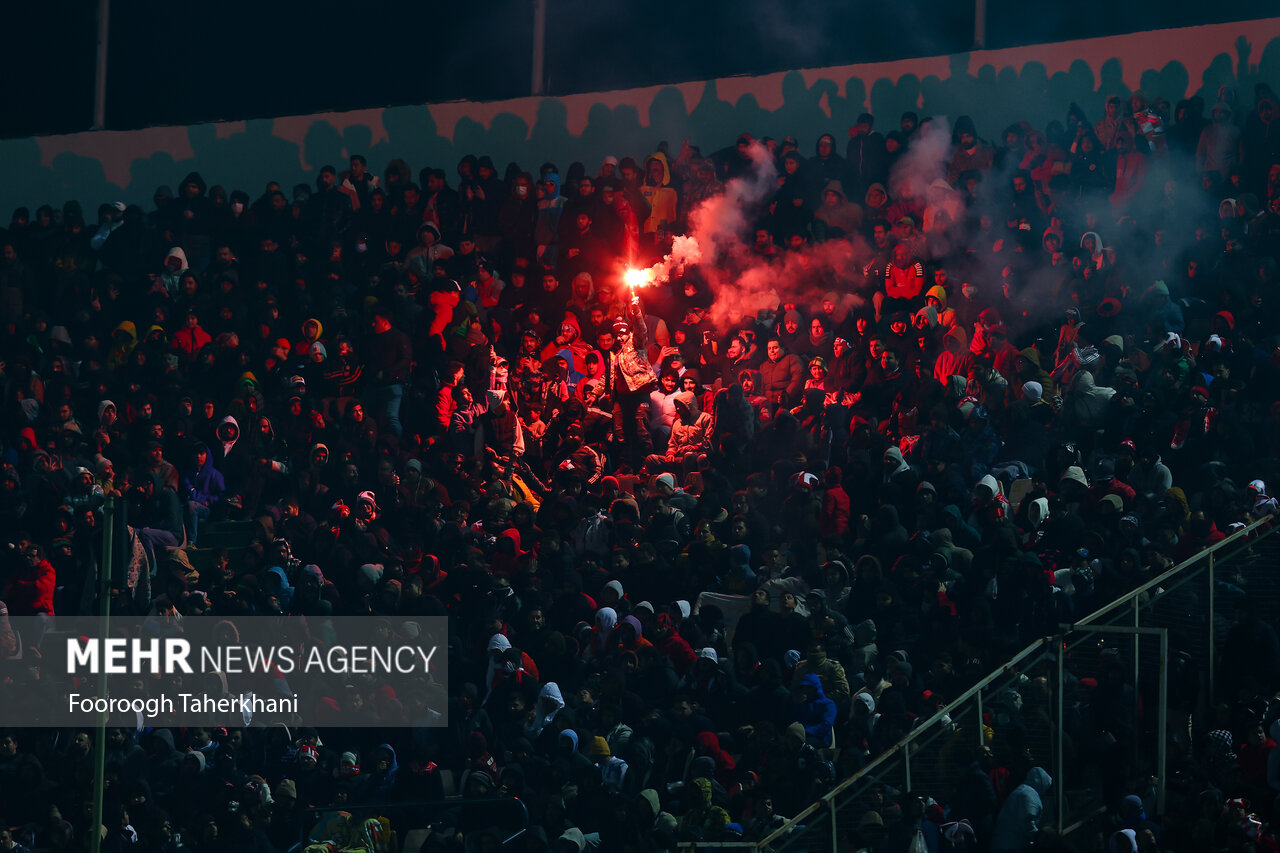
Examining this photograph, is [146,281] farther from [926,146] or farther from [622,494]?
[926,146]

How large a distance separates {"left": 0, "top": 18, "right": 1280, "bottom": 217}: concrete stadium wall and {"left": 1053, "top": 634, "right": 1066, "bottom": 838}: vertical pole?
285 inches

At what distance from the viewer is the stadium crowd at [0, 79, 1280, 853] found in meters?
11.0

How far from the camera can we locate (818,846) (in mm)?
10086

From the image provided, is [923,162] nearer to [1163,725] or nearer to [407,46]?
[407,46]

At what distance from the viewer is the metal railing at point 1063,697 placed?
946cm

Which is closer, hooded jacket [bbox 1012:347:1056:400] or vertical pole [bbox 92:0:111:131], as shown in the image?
hooded jacket [bbox 1012:347:1056:400]

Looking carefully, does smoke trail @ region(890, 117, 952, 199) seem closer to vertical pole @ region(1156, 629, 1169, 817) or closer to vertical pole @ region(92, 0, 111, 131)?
vertical pole @ region(1156, 629, 1169, 817)

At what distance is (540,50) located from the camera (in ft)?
60.1

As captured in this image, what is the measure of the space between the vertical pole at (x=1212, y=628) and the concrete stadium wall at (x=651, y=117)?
21.4 feet

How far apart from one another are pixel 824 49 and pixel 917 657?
7977 millimetres

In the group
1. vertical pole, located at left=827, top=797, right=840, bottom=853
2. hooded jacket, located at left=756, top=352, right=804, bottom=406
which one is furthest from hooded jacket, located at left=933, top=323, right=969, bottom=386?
vertical pole, located at left=827, top=797, right=840, bottom=853

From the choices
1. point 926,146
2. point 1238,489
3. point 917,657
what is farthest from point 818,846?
point 926,146

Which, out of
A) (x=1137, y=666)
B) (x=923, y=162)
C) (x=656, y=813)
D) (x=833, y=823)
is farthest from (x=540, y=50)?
(x=1137, y=666)

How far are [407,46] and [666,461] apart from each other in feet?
22.8
